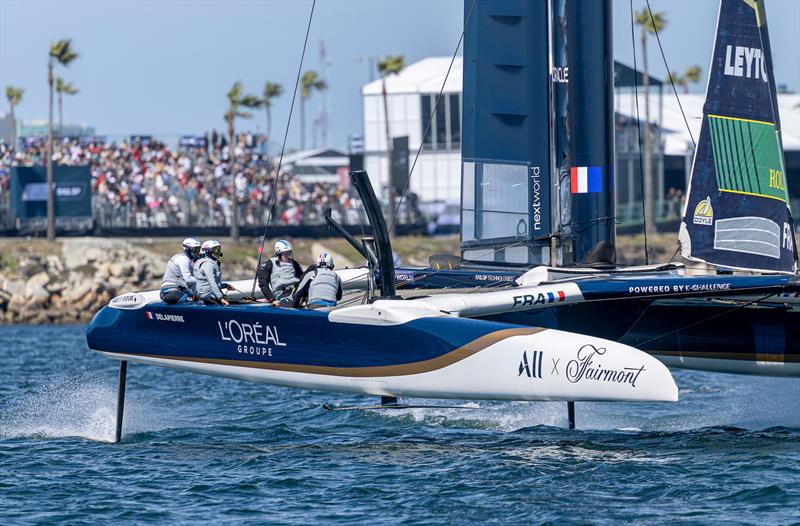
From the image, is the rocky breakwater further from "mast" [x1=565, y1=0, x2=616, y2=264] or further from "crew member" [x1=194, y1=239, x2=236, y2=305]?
"crew member" [x1=194, y1=239, x2=236, y2=305]

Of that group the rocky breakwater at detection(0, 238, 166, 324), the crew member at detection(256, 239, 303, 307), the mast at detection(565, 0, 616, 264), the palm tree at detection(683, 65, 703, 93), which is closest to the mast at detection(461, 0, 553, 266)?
the mast at detection(565, 0, 616, 264)

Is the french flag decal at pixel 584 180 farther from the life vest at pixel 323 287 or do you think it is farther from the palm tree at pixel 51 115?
the palm tree at pixel 51 115

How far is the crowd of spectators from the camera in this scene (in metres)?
34.0

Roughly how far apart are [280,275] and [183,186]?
934 inches

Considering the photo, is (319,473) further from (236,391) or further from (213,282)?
(236,391)

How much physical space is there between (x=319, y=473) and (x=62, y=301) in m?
22.3

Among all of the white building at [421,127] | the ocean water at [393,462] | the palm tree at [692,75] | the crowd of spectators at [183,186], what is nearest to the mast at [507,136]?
the ocean water at [393,462]

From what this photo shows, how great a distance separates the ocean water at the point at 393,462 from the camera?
8703 millimetres

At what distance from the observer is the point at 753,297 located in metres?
12.6

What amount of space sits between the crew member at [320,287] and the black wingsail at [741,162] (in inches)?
136

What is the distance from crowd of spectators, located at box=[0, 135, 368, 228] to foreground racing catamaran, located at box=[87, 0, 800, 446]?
2035cm

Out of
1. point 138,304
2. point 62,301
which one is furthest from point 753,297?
point 62,301

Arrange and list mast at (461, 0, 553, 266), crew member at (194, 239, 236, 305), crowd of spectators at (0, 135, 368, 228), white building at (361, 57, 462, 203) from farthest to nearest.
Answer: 1. white building at (361, 57, 462, 203)
2. crowd of spectators at (0, 135, 368, 228)
3. mast at (461, 0, 553, 266)
4. crew member at (194, 239, 236, 305)

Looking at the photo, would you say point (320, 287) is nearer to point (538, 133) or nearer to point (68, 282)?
point (538, 133)
